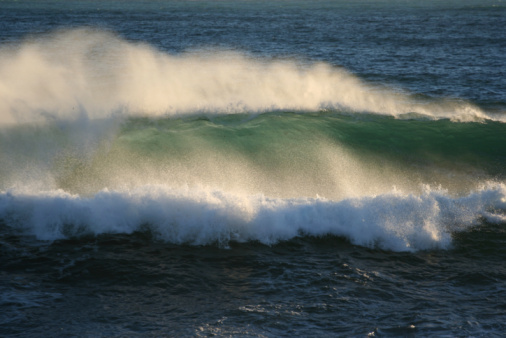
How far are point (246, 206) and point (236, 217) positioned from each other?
31 cm

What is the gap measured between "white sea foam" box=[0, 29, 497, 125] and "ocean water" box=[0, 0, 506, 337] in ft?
0.29

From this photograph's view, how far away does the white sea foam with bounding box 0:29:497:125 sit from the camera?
42.9 feet

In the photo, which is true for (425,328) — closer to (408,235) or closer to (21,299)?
(408,235)

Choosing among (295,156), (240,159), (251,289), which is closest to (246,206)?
(251,289)

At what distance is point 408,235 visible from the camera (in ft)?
28.7

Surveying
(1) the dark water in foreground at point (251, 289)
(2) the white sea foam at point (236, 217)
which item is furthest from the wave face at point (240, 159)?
(1) the dark water in foreground at point (251, 289)

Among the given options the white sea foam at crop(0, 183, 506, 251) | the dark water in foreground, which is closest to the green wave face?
the white sea foam at crop(0, 183, 506, 251)

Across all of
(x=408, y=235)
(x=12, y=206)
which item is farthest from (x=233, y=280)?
(x=12, y=206)

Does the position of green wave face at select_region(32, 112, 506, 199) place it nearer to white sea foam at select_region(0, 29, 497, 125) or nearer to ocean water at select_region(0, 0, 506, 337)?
ocean water at select_region(0, 0, 506, 337)

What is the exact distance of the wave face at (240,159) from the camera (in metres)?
8.97

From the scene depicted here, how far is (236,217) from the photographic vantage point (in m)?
8.96

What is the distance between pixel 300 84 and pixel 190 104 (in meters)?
4.79

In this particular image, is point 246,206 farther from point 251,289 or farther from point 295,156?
point 295,156

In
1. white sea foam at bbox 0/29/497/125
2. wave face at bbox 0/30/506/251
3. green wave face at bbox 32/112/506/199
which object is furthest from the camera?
white sea foam at bbox 0/29/497/125
